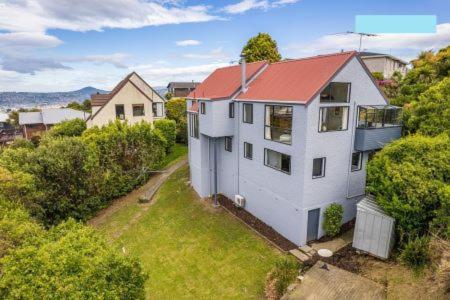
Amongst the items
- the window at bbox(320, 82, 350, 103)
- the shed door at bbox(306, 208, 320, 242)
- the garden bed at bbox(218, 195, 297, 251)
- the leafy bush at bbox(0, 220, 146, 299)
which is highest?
the window at bbox(320, 82, 350, 103)

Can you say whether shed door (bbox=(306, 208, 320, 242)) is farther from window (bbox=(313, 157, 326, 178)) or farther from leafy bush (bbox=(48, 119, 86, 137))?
leafy bush (bbox=(48, 119, 86, 137))

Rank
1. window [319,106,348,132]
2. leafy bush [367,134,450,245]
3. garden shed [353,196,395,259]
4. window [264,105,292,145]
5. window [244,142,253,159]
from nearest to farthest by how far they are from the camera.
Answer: leafy bush [367,134,450,245], garden shed [353,196,395,259], window [319,106,348,132], window [264,105,292,145], window [244,142,253,159]

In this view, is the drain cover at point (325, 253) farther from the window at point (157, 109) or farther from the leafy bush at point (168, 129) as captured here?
the window at point (157, 109)

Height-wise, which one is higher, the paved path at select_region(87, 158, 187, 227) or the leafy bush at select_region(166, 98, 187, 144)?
the leafy bush at select_region(166, 98, 187, 144)

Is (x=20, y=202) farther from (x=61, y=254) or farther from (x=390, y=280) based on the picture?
(x=390, y=280)

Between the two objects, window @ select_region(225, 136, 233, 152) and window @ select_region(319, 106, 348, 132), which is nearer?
window @ select_region(319, 106, 348, 132)

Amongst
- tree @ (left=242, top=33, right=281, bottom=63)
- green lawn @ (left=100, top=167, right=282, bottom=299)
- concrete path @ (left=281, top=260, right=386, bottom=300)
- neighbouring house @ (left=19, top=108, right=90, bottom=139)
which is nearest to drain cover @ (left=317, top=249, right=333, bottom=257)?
concrete path @ (left=281, top=260, right=386, bottom=300)

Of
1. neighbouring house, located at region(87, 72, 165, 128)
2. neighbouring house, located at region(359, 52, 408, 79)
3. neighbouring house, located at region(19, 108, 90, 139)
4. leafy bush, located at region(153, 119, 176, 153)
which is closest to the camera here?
neighbouring house, located at region(87, 72, 165, 128)

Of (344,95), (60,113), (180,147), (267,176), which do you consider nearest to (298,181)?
(267,176)
